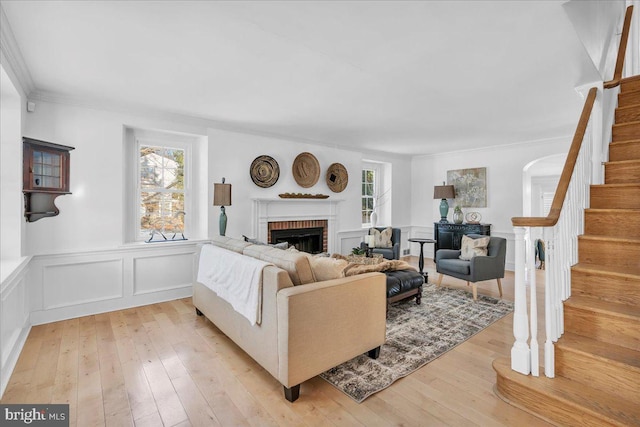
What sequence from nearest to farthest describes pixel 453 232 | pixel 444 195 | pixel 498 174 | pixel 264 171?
pixel 264 171 → pixel 498 174 → pixel 453 232 → pixel 444 195

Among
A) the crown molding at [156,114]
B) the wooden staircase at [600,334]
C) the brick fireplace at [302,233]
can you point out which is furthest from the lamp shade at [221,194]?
the wooden staircase at [600,334]

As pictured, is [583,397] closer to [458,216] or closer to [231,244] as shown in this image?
[231,244]

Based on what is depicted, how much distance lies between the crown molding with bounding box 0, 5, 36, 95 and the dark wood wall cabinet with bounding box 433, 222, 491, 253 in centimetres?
642

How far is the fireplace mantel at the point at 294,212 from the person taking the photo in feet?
15.7

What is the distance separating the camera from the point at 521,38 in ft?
7.15

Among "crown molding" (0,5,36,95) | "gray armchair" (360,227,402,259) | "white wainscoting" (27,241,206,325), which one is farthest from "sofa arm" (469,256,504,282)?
"crown molding" (0,5,36,95)

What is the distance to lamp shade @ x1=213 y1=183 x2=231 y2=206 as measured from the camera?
13.3ft

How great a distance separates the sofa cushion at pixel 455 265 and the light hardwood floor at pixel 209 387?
110cm

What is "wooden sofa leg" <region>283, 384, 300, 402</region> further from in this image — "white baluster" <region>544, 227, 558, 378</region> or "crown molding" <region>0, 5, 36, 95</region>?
"crown molding" <region>0, 5, 36, 95</region>

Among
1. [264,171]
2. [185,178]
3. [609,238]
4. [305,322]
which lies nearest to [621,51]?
[609,238]

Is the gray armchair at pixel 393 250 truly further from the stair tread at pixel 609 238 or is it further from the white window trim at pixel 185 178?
the stair tread at pixel 609 238

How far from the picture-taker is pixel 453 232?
20.1 feet

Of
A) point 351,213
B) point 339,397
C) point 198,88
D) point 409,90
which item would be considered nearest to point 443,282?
point 351,213

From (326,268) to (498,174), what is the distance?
5161mm
